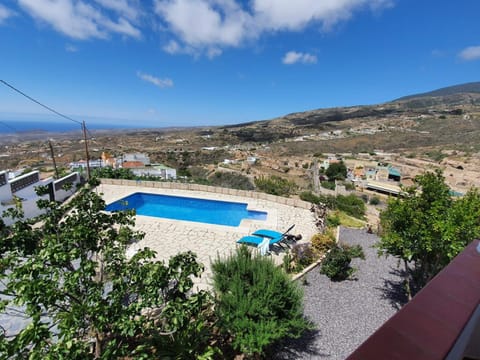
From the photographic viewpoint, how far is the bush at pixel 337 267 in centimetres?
658

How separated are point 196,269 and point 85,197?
176 centimetres

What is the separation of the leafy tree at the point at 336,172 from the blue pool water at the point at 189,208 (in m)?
26.1

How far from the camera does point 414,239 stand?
4637 mm

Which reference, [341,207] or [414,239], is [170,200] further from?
[414,239]

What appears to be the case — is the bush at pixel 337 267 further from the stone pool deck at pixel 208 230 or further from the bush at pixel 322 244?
the stone pool deck at pixel 208 230

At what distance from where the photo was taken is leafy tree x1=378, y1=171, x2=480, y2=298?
398 centimetres

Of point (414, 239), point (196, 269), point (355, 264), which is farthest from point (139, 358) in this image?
point (355, 264)

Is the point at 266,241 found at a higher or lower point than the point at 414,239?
lower

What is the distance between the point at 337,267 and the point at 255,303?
3760 mm

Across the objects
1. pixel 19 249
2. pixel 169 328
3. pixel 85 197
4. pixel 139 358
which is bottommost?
pixel 169 328

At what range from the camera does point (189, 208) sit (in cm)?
1380

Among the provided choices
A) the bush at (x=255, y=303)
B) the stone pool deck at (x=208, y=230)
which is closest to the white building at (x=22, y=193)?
the stone pool deck at (x=208, y=230)

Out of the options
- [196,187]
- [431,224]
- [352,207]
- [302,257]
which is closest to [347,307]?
[302,257]

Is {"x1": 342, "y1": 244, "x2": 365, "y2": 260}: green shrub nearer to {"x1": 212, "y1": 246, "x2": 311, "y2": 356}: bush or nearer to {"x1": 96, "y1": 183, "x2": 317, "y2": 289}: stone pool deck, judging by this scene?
{"x1": 96, "y1": 183, "x2": 317, "y2": 289}: stone pool deck
